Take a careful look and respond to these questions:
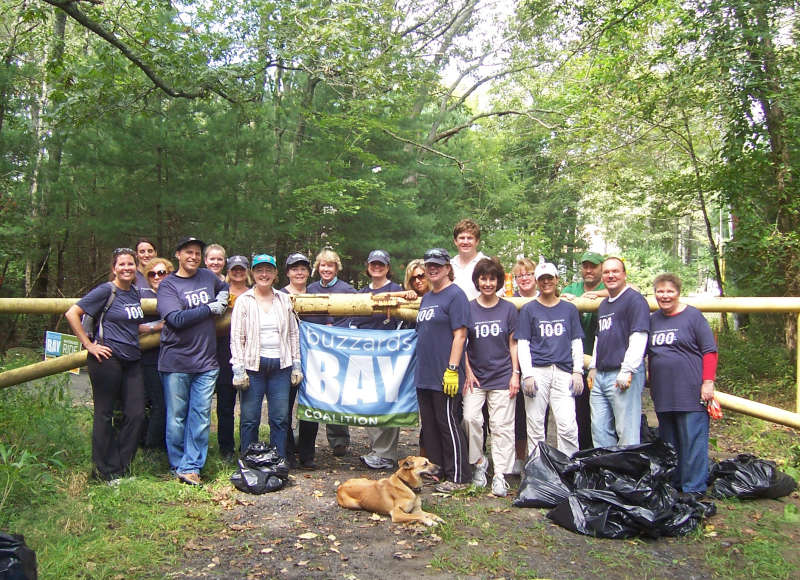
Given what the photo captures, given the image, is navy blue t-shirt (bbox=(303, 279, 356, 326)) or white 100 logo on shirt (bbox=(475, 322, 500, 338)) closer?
white 100 logo on shirt (bbox=(475, 322, 500, 338))

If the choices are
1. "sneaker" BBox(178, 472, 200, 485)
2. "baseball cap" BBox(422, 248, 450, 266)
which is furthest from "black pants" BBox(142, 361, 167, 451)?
"baseball cap" BBox(422, 248, 450, 266)

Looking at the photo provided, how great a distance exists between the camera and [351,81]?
1102cm

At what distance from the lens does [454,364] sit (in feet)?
16.6

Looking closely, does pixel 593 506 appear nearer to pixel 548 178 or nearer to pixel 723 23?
pixel 723 23

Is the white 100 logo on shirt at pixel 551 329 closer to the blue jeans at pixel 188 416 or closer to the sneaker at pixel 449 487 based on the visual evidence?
the sneaker at pixel 449 487

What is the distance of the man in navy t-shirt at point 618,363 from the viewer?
4.95m

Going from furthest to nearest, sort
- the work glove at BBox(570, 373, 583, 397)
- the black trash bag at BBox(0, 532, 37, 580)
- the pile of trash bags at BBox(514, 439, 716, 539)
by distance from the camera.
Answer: the work glove at BBox(570, 373, 583, 397), the pile of trash bags at BBox(514, 439, 716, 539), the black trash bag at BBox(0, 532, 37, 580)

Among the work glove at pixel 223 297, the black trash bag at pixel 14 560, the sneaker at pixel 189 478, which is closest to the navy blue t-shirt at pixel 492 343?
the work glove at pixel 223 297

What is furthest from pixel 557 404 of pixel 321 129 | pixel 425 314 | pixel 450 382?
pixel 321 129

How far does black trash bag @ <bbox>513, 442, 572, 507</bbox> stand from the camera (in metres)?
4.66

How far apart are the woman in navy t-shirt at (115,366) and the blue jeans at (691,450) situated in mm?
4418

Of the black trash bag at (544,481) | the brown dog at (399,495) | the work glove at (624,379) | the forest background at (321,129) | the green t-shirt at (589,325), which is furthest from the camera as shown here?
the forest background at (321,129)

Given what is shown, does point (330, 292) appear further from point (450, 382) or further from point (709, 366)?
point (709, 366)

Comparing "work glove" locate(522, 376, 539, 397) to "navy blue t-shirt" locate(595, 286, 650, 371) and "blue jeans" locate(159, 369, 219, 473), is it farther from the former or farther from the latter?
"blue jeans" locate(159, 369, 219, 473)
